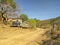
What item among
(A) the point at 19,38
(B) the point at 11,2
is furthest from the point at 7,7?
(A) the point at 19,38

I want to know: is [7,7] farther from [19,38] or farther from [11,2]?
[19,38]

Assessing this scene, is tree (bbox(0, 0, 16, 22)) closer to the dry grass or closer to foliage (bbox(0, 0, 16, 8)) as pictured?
foliage (bbox(0, 0, 16, 8))

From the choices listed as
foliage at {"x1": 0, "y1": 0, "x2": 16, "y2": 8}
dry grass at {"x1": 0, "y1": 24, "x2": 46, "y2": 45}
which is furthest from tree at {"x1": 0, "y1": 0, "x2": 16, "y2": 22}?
dry grass at {"x1": 0, "y1": 24, "x2": 46, "y2": 45}

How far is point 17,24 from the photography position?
36344 millimetres

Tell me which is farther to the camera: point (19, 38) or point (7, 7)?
point (7, 7)

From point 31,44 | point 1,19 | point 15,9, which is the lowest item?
point 31,44

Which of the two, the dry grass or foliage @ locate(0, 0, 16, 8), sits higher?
foliage @ locate(0, 0, 16, 8)

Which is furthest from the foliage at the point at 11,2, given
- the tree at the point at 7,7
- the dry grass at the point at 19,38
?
the dry grass at the point at 19,38

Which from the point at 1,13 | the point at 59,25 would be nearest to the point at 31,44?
the point at 59,25

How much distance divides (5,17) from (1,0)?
5.08 metres

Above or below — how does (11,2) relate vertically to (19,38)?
above

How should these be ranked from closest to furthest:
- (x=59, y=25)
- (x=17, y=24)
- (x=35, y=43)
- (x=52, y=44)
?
(x=52, y=44) < (x=35, y=43) < (x=59, y=25) < (x=17, y=24)

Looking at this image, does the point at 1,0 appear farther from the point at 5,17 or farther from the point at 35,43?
the point at 35,43

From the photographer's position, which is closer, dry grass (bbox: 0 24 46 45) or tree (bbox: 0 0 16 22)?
dry grass (bbox: 0 24 46 45)
